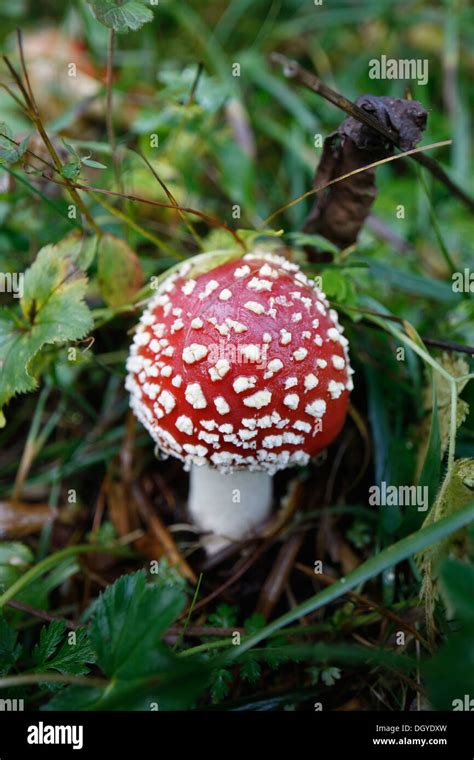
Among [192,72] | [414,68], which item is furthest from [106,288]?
[414,68]

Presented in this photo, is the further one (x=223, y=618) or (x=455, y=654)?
(x=223, y=618)

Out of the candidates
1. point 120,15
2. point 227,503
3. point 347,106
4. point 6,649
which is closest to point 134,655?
point 6,649

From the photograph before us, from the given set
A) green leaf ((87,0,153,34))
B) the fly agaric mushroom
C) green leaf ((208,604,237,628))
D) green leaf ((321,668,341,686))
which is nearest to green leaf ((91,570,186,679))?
the fly agaric mushroom

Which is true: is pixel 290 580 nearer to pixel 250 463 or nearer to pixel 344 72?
pixel 250 463

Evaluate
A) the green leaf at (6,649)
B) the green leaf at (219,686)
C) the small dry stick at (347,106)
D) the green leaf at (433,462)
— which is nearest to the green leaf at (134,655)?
the green leaf at (219,686)

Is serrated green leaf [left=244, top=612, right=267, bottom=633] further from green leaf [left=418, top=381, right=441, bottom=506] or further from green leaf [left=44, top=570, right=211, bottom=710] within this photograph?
green leaf [left=418, top=381, right=441, bottom=506]

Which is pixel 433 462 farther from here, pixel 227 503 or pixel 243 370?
pixel 227 503
